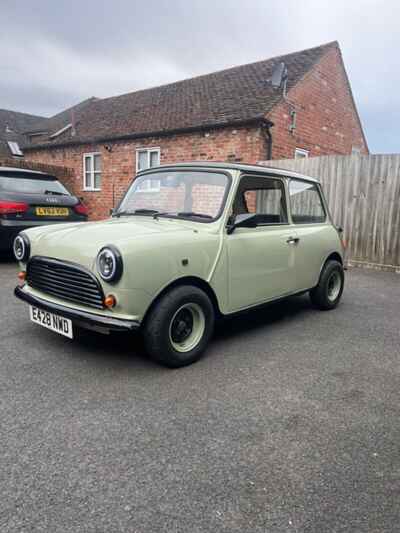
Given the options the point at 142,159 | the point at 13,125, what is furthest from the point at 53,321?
the point at 13,125

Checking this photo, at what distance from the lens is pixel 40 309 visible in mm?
3230

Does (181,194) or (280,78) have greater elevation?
(280,78)

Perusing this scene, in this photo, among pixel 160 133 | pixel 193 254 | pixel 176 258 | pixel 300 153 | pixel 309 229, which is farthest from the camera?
pixel 160 133

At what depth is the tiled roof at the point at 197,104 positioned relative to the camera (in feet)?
38.3

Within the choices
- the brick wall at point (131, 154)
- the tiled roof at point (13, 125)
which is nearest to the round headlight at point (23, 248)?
the brick wall at point (131, 154)

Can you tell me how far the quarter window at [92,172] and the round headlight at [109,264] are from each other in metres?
13.1

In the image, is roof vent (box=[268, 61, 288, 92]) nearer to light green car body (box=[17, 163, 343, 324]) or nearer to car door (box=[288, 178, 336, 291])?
car door (box=[288, 178, 336, 291])

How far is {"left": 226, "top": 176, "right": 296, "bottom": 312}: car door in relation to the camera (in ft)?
11.7

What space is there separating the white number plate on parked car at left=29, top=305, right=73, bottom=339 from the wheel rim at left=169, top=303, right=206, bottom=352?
804 millimetres

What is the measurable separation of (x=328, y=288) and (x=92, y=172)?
12523 mm

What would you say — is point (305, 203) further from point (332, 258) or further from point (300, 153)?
point (300, 153)

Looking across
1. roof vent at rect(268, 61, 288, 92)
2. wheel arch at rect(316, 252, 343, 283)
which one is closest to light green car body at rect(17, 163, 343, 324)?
wheel arch at rect(316, 252, 343, 283)

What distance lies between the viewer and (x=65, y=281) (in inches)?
120

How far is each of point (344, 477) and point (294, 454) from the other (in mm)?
271
